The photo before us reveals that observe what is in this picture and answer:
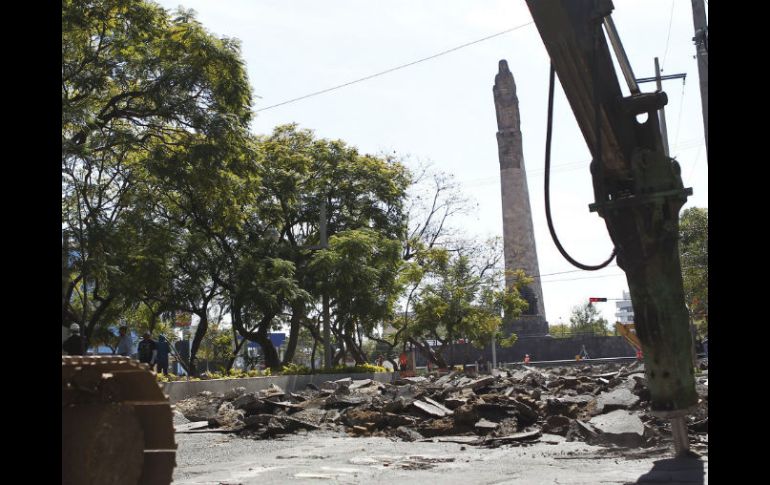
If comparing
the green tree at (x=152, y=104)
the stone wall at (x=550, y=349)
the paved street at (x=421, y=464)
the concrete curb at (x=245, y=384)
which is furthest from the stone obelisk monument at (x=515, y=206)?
the paved street at (x=421, y=464)

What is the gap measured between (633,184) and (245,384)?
17.8m

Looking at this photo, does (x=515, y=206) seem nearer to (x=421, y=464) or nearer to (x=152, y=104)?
(x=152, y=104)

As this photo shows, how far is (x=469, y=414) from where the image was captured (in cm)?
1256

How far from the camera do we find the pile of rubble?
1058 centimetres

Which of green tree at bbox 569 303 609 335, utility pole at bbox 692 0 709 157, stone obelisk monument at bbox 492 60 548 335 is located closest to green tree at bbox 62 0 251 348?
utility pole at bbox 692 0 709 157

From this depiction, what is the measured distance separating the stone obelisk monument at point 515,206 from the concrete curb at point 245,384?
77.6 feet

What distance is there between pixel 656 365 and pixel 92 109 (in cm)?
1555

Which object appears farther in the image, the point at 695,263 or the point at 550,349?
the point at 550,349

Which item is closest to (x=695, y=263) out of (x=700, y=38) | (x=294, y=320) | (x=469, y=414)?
(x=294, y=320)

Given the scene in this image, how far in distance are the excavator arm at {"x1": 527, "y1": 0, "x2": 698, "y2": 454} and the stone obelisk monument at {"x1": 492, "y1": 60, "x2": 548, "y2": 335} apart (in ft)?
147

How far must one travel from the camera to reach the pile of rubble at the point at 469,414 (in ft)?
34.7
